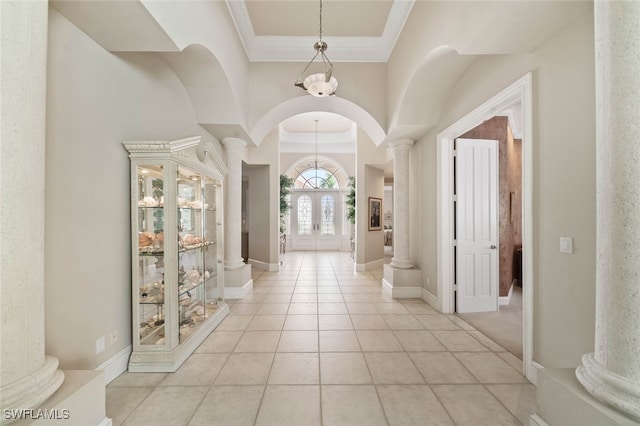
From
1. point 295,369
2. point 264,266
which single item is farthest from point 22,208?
point 264,266

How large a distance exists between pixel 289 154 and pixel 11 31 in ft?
33.0

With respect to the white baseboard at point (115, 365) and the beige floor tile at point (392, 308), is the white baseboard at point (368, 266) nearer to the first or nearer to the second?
the beige floor tile at point (392, 308)

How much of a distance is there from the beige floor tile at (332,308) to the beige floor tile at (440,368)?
1456 millimetres

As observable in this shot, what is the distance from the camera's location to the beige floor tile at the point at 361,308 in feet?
13.9

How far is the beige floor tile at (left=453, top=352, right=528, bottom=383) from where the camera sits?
252cm

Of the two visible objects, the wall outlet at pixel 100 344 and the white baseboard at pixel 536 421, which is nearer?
the white baseboard at pixel 536 421

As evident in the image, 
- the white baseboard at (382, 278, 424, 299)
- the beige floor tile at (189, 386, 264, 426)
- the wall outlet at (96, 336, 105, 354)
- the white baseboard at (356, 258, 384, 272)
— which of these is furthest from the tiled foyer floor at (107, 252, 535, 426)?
the white baseboard at (356, 258, 384, 272)

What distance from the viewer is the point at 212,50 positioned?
322 cm

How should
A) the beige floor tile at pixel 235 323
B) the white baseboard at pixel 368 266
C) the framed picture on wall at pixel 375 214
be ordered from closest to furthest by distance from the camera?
the beige floor tile at pixel 235 323 < the white baseboard at pixel 368 266 < the framed picture on wall at pixel 375 214

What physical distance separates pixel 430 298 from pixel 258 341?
292cm

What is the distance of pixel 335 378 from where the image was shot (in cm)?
251

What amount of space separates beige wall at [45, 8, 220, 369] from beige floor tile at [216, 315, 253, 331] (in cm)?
123

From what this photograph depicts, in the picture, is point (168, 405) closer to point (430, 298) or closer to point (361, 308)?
point (361, 308)

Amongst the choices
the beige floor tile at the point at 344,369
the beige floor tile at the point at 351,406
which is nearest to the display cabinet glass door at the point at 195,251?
the beige floor tile at the point at 344,369
